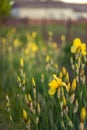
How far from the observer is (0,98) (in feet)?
11.4

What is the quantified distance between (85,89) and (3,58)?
3.66 m

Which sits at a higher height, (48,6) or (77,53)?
(77,53)

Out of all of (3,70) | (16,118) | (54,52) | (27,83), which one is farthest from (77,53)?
(54,52)

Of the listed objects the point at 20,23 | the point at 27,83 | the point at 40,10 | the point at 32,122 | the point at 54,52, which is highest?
the point at 32,122

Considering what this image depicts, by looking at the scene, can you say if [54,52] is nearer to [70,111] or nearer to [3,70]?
[3,70]

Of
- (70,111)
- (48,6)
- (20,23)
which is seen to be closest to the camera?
(70,111)

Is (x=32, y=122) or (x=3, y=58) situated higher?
(x=32, y=122)

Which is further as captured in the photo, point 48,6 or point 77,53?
point 48,6

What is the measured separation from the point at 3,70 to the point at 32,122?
136 inches

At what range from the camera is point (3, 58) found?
668 cm

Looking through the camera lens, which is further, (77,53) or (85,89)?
(77,53)

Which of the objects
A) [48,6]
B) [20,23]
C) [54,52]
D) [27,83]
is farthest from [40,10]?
[27,83]

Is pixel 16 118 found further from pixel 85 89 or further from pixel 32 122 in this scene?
pixel 85 89

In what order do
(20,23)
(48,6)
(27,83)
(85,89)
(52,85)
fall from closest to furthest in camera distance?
(52,85), (85,89), (27,83), (20,23), (48,6)
